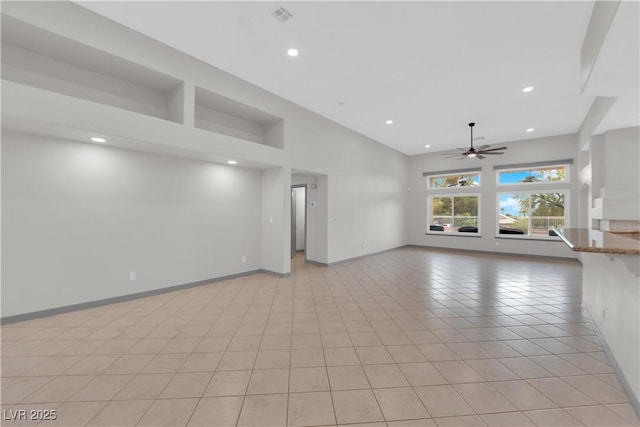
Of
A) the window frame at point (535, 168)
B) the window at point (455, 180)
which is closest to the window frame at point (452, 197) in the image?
the window at point (455, 180)

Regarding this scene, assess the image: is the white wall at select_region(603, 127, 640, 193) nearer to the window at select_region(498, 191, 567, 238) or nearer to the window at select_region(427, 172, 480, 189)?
the window at select_region(498, 191, 567, 238)

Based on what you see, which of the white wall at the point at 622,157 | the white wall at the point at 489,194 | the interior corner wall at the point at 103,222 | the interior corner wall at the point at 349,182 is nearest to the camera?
the interior corner wall at the point at 103,222

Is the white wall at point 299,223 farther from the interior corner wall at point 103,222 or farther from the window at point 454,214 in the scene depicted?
the window at point 454,214

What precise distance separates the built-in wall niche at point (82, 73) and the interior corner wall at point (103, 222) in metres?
0.66

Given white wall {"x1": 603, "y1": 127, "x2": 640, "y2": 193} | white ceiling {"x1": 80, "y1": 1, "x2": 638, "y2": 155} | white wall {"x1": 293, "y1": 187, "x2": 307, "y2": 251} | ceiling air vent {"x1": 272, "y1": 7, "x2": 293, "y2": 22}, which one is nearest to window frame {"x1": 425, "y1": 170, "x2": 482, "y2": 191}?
white ceiling {"x1": 80, "y1": 1, "x2": 638, "y2": 155}

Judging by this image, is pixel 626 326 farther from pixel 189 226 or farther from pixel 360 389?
pixel 189 226

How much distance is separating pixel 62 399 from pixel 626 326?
408 centimetres

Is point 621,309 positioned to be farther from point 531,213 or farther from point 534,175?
point 534,175

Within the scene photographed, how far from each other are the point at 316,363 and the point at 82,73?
14.3 ft

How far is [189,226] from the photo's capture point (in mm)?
4195

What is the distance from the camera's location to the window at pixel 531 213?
23.1 feet

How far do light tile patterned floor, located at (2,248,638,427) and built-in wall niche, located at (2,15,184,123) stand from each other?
2.76m

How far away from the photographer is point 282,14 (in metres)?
2.66

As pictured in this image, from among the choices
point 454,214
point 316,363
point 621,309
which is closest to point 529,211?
point 454,214
